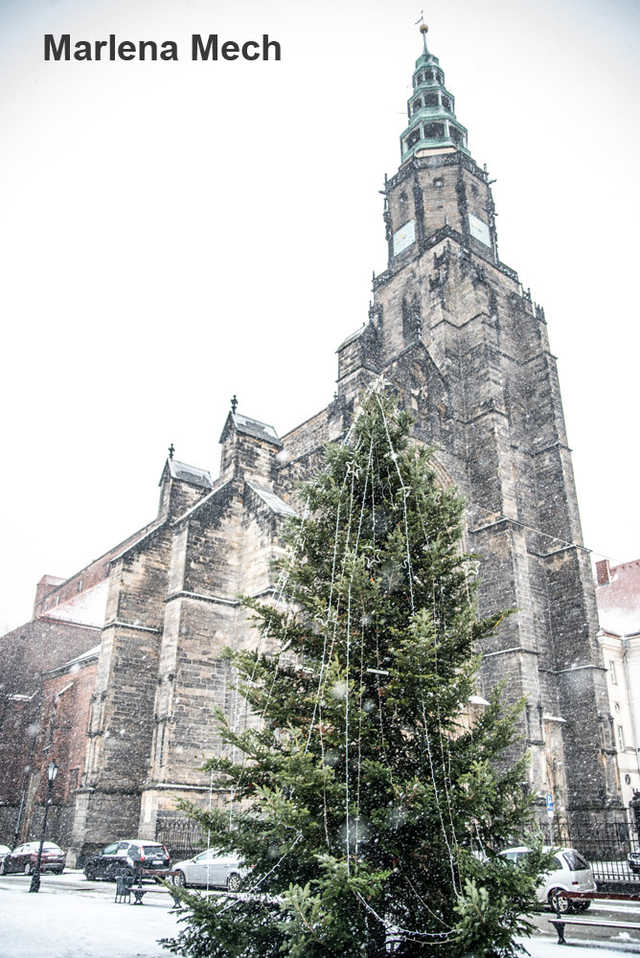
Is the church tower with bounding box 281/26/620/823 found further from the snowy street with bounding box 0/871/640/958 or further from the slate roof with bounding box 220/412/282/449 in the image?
the snowy street with bounding box 0/871/640/958

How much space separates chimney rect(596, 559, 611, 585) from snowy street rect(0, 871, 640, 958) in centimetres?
2902

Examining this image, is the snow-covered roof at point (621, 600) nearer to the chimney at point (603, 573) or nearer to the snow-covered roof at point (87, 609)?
the chimney at point (603, 573)

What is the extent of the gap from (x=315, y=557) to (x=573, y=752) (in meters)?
17.7

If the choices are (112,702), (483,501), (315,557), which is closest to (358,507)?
(315,557)

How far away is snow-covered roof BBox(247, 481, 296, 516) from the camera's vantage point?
18656mm

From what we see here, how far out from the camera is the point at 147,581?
20562 millimetres

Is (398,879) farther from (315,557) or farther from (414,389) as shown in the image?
(414,389)

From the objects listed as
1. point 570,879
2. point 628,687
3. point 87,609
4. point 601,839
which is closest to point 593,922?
point 570,879

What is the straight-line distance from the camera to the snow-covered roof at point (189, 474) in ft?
76.1

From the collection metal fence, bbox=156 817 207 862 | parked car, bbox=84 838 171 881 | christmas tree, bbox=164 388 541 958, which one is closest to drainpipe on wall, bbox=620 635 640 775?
metal fence, bbox=156 817 207 862

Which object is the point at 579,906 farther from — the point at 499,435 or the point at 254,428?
the point at 499,435

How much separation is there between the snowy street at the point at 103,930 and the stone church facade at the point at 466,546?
3.48 metres

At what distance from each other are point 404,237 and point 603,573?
22.6 m

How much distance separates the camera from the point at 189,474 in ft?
77.6
